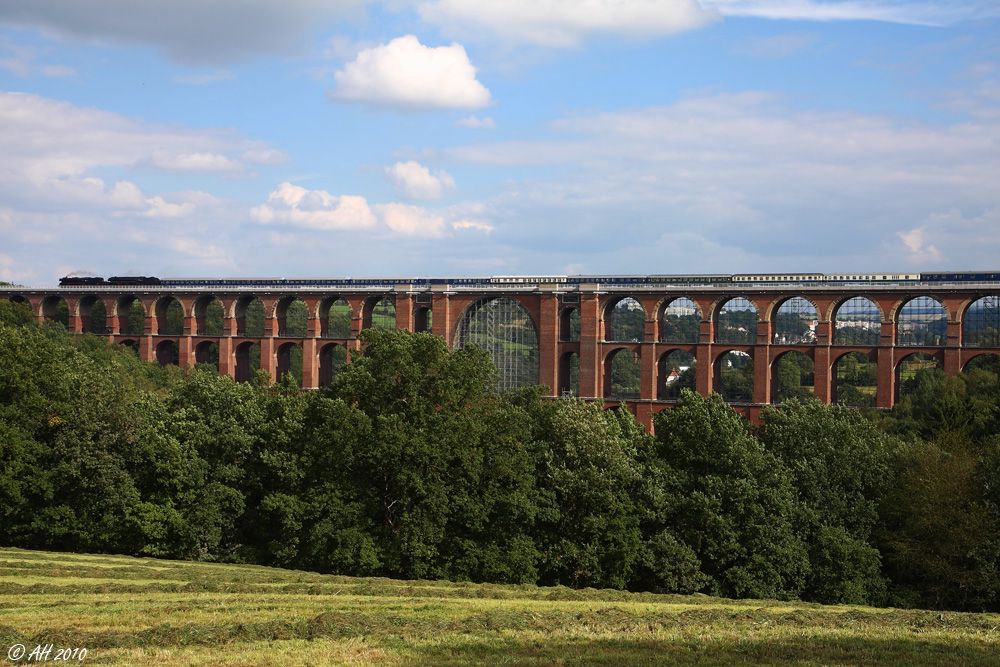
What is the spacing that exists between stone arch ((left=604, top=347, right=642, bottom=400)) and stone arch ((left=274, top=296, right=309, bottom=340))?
3140 centimetres

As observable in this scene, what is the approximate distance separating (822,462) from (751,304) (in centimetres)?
3344

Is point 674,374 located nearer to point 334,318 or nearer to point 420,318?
point 420,318

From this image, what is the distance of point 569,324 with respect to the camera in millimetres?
76875

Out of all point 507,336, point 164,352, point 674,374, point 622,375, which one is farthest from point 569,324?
point 164,352

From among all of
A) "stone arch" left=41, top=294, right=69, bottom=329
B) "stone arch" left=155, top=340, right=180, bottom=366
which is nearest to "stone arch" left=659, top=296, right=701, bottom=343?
"stone arch" left=155, top=340, right=180, bottom=366

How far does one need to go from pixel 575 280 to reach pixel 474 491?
153 feet

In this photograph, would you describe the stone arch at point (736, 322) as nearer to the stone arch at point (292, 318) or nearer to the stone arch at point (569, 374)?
the stone arch at point (569, 374)

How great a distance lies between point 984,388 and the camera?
189ft

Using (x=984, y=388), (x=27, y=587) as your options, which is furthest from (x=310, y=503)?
(x=984, y=388)

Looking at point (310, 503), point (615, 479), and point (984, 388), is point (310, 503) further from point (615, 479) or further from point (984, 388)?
point (984, 388)

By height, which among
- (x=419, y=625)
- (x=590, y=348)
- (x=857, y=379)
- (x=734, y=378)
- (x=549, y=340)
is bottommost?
(x=857, y=379)

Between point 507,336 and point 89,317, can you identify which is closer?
point 507,336

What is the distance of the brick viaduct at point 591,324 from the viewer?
63.4 m

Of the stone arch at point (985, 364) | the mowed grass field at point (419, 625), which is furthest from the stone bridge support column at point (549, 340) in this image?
the mowed grass field at point (419, 625)
